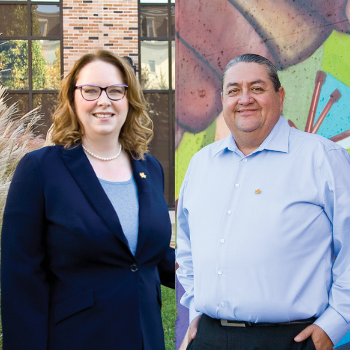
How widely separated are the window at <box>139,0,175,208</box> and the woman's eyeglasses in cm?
866

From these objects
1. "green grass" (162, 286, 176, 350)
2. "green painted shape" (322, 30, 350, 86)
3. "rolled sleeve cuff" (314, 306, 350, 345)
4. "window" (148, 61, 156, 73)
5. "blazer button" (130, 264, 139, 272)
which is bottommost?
"green grass" (162, 286, 176, 350)

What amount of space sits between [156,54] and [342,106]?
885cm

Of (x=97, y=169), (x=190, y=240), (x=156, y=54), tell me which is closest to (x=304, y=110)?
(x=190, y=240)

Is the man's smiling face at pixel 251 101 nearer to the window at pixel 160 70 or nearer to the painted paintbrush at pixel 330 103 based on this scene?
the painted paintbrush at pixel 330 103

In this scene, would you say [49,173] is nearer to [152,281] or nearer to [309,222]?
[152,281]

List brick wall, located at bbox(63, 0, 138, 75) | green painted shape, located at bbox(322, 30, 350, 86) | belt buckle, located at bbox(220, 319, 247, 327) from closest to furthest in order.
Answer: belt buckle, located at bbox(220, 319, 247, 327), green painted shape, located at bbox(322, 30, 350, 86), brick wall, located at bbox(63, 0, 138, 75)

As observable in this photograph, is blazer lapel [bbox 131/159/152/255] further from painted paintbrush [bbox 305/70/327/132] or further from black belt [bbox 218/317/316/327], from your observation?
painted paintbrush [bbox 305/70/327/132]

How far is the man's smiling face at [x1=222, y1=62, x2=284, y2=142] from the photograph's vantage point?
2137mm

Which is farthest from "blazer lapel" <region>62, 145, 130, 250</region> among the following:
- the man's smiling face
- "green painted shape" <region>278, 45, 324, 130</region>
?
"green painted shape" <region>278, 45, 324, 130</region>

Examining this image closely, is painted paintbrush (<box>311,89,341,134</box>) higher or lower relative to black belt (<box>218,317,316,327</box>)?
higher

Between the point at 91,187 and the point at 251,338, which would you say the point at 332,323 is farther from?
the point at 91,187

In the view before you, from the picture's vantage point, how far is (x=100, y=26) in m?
10.5

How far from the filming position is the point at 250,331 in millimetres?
1980

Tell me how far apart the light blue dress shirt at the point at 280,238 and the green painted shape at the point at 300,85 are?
69cm
